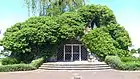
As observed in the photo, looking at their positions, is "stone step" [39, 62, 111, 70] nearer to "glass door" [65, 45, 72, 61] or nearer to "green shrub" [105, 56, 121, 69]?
"green shrub" [105, 56, 121, 69]

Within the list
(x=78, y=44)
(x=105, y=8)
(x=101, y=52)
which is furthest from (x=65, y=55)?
(x=105, y=8)

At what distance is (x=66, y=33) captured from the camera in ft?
98.0

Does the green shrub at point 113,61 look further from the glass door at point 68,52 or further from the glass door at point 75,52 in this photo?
the glass door at point 68,52

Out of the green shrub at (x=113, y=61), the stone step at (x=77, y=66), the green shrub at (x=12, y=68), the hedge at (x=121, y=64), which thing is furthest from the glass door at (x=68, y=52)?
the green shrub at (x=12, y=68)

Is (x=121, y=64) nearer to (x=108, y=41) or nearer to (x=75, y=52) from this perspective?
(x=108, y=41)

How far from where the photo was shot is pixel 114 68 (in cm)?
2712

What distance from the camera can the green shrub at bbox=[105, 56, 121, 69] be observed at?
2672 cm

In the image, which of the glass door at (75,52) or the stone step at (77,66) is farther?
the glass door at (75,52)

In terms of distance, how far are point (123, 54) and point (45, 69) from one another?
8.22 m

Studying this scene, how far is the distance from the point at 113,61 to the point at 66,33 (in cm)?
557

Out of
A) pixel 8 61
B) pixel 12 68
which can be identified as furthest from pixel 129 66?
pixel 8 61

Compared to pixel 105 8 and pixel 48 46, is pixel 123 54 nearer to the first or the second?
pixel 105 8

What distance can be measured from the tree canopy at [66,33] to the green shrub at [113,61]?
5.84 feet

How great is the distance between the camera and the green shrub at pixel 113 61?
87.7 ft
